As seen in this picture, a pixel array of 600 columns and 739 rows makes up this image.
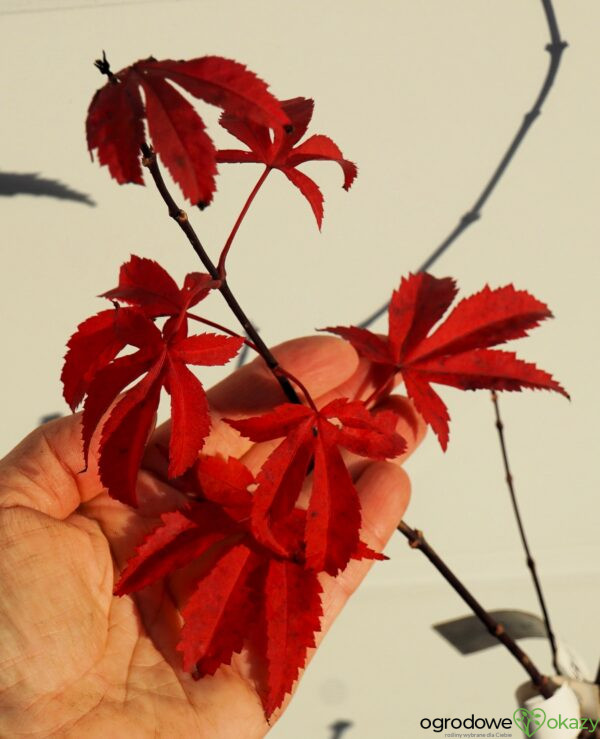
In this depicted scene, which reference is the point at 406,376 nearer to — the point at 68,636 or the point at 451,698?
the point at 68,636

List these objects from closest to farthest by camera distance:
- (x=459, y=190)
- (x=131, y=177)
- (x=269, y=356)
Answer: (x=131, y=177), (x=269, y=356), (x=459, y=190)

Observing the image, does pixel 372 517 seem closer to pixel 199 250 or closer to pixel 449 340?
pixel 449 340

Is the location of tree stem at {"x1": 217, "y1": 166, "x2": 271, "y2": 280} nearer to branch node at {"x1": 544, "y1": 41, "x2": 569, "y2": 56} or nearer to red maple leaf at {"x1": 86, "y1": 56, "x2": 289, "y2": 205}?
red maple leaf at {"x1": 86, "y1": 56, "x2": 289, "y2": 205}

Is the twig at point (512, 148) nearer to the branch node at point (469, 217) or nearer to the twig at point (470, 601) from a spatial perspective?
the branch node at point (469, 217)

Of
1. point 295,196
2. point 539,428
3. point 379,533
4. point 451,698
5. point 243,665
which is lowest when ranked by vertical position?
point 451,698

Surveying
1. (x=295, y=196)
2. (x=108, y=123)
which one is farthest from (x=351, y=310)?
(x=108, y=123)

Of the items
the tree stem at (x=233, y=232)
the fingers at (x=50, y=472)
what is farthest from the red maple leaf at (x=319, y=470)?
the fingers at (x=50, y=472)
